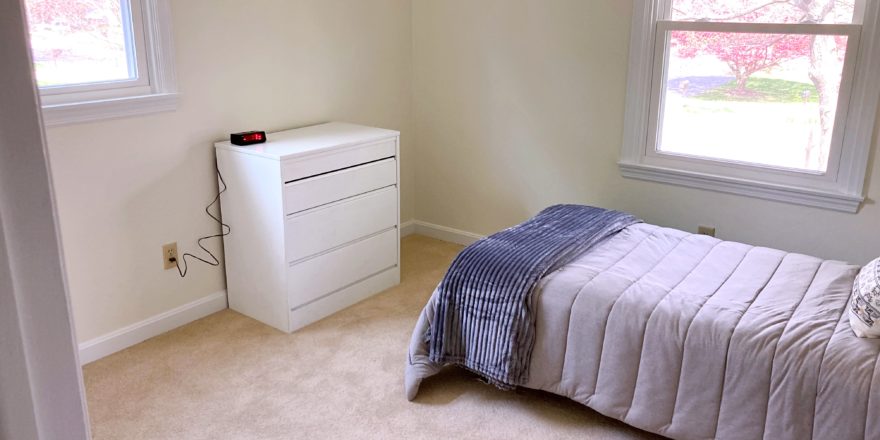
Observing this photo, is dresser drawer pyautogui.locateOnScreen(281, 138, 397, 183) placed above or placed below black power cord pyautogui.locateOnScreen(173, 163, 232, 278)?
above

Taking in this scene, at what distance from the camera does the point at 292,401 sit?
2.57 meters

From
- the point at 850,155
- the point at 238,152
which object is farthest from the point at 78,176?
the point at 850,155

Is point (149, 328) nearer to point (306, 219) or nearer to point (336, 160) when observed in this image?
point (306, 219)

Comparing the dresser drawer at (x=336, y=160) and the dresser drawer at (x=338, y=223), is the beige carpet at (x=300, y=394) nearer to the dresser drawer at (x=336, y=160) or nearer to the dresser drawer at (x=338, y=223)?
the dresser drawer at (x=338, y=223)

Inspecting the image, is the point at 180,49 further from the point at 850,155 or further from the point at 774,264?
the point at 850,155

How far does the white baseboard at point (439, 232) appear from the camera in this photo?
415 centimetres

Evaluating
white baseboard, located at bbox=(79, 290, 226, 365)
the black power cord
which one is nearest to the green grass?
the black power cord

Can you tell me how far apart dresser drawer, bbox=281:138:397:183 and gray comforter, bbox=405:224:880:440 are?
84 cm

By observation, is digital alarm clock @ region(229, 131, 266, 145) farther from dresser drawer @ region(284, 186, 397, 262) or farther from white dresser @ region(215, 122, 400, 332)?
dresser drawer @ region(284, 186, 397, 262)

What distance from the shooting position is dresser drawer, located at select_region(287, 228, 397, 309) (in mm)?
3064

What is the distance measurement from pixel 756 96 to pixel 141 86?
103 inches

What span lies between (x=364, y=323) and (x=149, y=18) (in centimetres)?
156

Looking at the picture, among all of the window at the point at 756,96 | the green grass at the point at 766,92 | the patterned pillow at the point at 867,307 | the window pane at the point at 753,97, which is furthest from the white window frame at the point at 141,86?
the patterned pillow at the point at 867,307

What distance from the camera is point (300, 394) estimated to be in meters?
2.61
